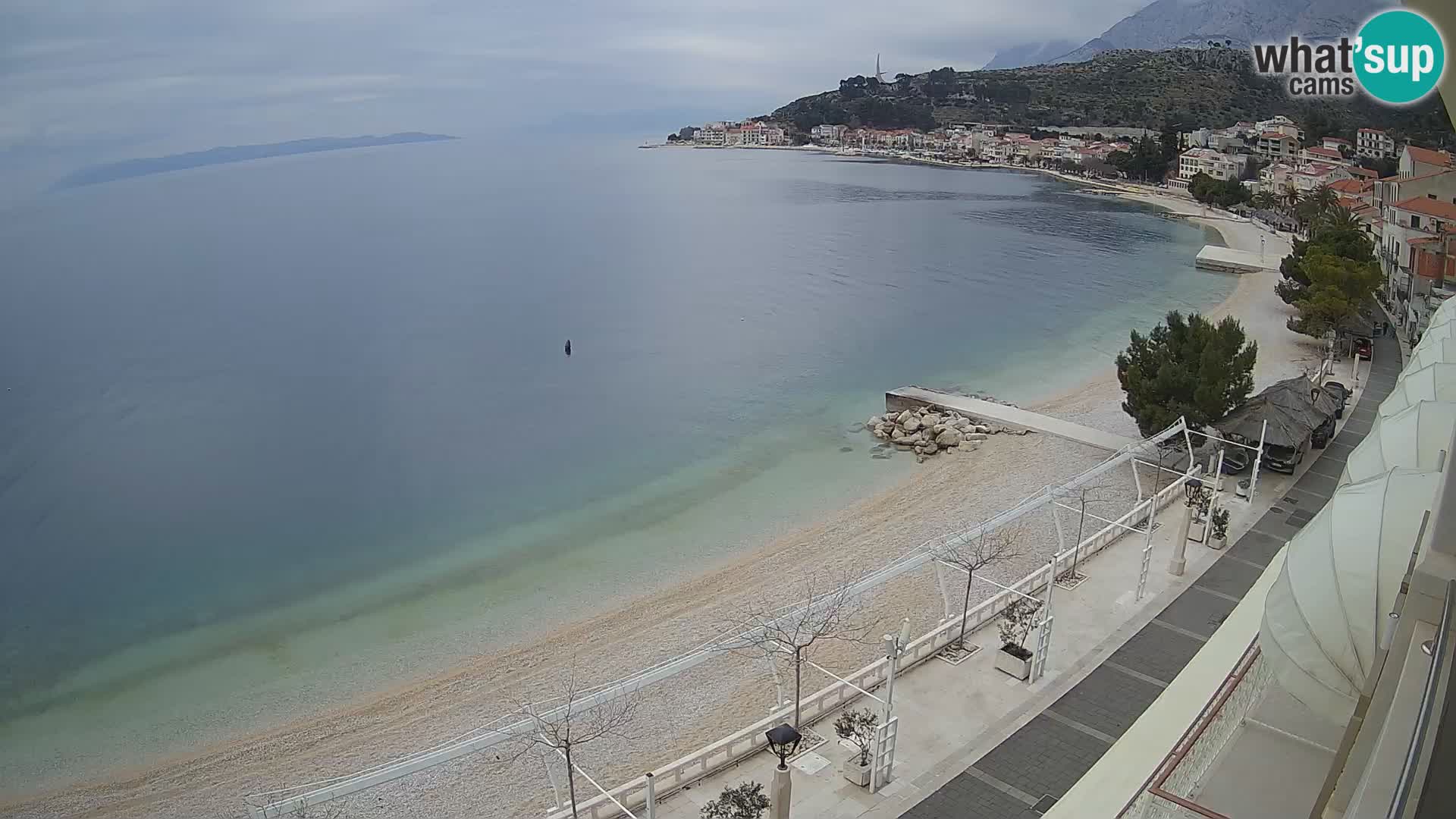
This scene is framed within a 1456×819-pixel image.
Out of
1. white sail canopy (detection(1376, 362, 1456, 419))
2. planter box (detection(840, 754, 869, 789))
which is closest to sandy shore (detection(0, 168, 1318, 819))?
planter box (detection(840, 754, 869, 789))

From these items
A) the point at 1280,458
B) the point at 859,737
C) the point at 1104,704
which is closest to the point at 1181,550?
the point at 1104,704

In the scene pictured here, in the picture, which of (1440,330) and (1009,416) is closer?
(1440,330)

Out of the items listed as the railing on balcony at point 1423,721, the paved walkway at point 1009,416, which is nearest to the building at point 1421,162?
the paved walkway at point 1009,416

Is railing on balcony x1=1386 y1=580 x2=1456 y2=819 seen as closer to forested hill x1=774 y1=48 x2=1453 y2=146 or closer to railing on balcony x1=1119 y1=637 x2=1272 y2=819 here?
railing on balcony x1=1119 y1=637 x2=1272 y2=819

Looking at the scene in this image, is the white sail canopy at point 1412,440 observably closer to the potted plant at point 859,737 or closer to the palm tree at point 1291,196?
the potted plant at point 859,737
